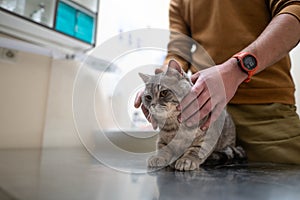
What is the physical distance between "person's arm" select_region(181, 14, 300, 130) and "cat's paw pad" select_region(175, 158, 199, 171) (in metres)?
0.11

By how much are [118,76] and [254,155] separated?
1.97 feet

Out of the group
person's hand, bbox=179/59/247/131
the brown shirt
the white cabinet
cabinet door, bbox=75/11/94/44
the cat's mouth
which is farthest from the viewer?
cabinet door, bbox=75/11/94/44

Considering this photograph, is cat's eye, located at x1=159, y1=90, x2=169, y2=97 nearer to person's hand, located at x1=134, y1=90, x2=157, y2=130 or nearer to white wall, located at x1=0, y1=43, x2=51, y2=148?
person's hand, located at x1=134, y1=90, x2=157, y2=130

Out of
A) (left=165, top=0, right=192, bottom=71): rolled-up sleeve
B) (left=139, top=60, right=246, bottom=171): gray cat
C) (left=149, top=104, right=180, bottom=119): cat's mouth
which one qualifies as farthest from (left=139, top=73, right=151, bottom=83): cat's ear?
(left=165, top=0, right=192, bottom=71): rolled-up sleeve

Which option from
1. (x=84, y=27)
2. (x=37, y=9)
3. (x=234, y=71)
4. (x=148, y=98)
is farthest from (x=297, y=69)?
(x=37, y=9)

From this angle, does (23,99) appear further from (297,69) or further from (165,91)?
(297,69)

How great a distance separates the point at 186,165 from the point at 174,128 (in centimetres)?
15

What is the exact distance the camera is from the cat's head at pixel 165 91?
73 cm

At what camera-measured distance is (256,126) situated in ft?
2.99

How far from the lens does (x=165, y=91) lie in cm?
76

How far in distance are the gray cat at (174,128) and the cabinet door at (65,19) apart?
91 cm

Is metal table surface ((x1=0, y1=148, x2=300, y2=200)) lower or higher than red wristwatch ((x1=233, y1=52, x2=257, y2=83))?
lower

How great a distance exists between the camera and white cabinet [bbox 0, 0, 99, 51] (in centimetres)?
121

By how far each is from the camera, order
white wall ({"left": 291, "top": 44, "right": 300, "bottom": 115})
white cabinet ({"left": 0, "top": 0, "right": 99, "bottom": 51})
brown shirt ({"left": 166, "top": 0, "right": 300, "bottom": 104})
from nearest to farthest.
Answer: brown shirt ({"left": 166, "top": 0, "right": 300, "bottom": 104})
white cabinet ({"left": 0, "top": 0, "right": 99, "bottom": 51})
white wall ({"left": 291, "top": 44, "right": 300, "bottom": 115})
